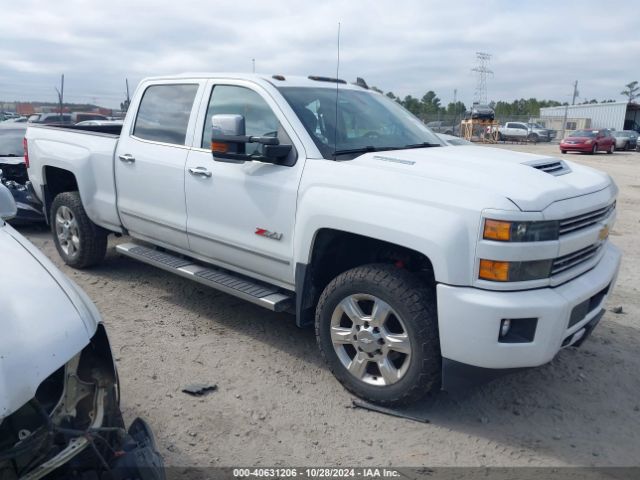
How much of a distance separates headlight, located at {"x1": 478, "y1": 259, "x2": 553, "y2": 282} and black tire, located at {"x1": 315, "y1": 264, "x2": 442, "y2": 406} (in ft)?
1.40

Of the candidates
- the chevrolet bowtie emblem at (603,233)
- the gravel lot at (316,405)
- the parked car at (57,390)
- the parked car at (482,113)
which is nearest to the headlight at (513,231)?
the chevrolet bowtie emblem at (603,233)

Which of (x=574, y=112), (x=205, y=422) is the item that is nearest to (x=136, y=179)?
(x=205, y=422)

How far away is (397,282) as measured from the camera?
3355mm

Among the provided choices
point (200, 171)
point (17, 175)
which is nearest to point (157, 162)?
point (200, 171)

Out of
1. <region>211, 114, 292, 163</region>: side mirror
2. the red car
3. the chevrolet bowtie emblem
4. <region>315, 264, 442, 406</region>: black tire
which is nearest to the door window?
<region>211, 114, 292, 163</region>: side mirror

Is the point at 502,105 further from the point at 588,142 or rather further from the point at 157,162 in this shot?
the point at 157,162

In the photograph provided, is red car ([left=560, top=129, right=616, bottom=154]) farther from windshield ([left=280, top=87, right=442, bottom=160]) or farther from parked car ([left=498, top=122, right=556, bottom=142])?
windshield ([left=280, top=87, right=442, bottom=160])

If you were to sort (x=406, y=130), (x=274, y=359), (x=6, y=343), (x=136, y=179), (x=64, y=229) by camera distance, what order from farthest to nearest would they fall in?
(x=64, y=229) < (x=136, y=179) < (x=406, y=130) < (x=274, y=359) < (x=6, y=343)

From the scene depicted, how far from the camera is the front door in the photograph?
12.9 feet

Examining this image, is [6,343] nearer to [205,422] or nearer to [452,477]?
[205,422]

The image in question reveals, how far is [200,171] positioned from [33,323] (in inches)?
93.5

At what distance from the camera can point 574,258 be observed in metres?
3.39

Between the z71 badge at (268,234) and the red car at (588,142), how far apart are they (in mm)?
29580

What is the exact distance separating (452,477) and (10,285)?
230 centimetres
